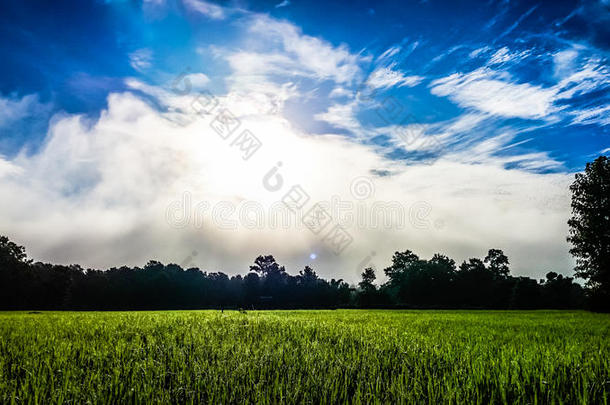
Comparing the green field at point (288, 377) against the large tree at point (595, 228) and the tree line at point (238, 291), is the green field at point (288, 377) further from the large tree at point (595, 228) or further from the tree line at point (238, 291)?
the tree line at point (238, 291)

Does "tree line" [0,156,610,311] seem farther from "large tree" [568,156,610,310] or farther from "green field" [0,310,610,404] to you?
"green field" [0,310,610,404]

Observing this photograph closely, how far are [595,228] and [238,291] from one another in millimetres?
72879

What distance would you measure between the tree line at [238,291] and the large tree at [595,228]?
3386cm

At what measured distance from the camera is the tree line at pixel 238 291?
215 feet

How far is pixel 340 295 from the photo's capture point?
3024 inches

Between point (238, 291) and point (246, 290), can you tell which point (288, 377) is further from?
point (238, 291)

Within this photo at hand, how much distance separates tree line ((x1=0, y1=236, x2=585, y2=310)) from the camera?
215ft

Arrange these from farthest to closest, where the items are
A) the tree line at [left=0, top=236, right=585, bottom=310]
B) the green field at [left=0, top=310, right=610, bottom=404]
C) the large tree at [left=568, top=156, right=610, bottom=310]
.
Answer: the tree line at [left=0, top=236, right=585, bottom=310], the large tree at [left=568, top=156, right=610, bottom=310], the green field at [left=0, top=310, right=610, bottom=404]

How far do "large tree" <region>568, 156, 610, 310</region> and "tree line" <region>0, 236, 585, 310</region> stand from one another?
3386 centimetres

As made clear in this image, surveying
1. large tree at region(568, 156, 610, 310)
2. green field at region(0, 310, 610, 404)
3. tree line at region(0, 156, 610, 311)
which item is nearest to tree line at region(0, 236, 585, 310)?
tree line at region(0, 156, 610, 311)

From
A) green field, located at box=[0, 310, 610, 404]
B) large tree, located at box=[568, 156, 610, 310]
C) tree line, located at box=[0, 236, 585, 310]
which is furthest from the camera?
tree line, located at box=[0, 236, 585, 310]

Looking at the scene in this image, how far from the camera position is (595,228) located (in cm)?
3416

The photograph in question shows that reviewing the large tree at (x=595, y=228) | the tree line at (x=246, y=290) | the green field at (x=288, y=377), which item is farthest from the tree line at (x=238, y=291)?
the green field at (x=288, y=377)

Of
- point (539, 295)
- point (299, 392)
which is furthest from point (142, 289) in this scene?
point (539, 295)
